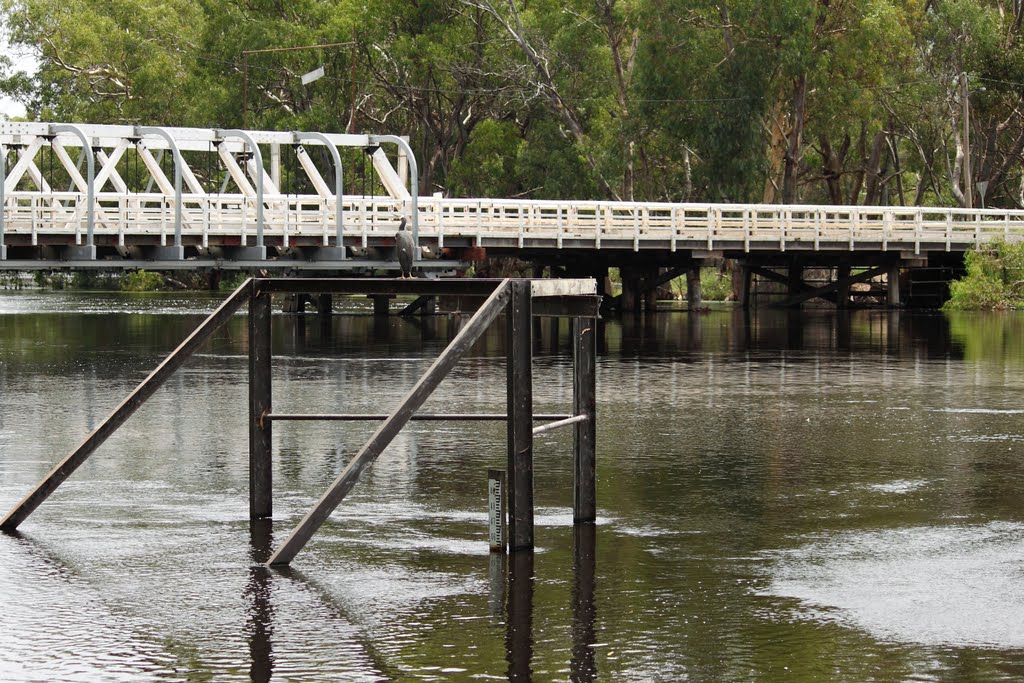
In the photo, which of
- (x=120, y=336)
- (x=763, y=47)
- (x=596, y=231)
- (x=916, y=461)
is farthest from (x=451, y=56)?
(x=916, y=461)

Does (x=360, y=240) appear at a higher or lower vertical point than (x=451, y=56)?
lower

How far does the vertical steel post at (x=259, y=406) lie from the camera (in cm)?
1120

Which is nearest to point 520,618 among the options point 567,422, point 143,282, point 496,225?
point 567,422

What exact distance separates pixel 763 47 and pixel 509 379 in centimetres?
5159

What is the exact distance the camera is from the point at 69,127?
39.8 metres

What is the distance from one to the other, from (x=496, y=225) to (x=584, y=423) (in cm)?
3582

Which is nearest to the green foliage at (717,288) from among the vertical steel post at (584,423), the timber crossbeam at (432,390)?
the vertical steel post at (584,423)

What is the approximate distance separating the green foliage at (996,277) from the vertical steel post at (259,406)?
4498 cm

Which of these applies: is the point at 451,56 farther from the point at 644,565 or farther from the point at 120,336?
the point at 644,565

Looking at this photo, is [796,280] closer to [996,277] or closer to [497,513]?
[996,277]

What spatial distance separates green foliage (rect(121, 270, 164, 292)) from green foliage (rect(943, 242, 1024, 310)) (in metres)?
56.8

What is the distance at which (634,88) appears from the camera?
63.0 meters

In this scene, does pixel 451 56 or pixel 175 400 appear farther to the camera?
pixel 451 56

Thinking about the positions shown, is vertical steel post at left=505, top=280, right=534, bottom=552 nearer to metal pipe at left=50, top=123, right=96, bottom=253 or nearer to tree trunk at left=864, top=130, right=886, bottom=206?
metal pipe at left=50, top=123, right=96, bottom=253
